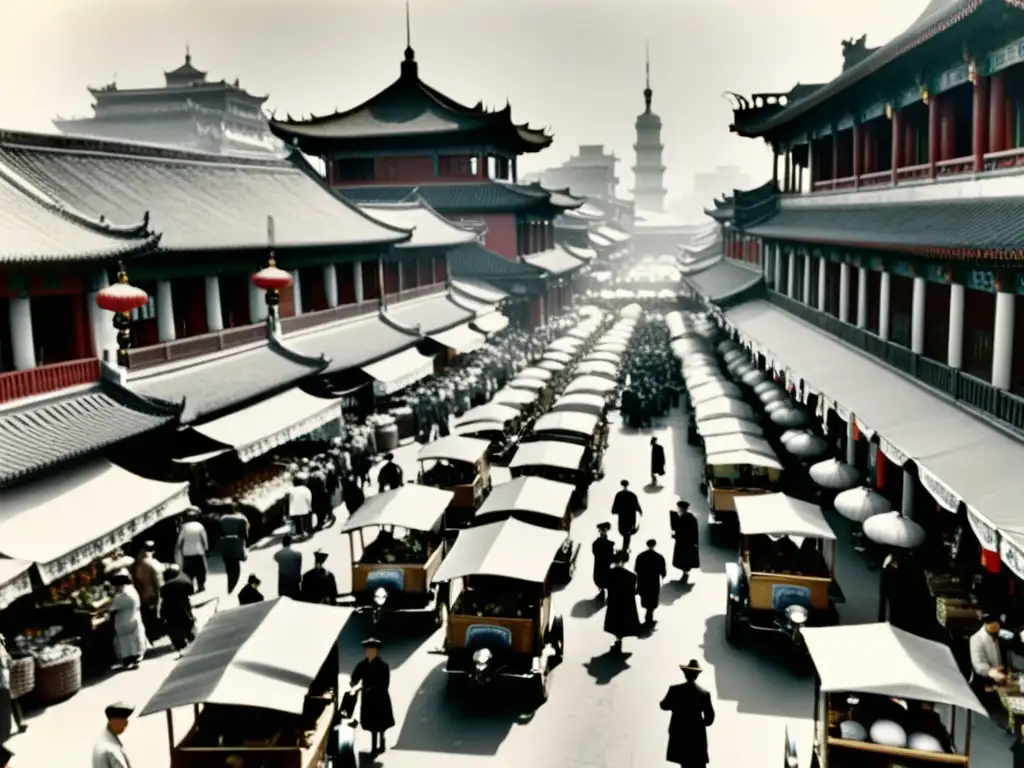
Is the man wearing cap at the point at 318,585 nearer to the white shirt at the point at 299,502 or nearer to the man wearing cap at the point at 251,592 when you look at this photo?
the man wearing cap at the point at 251,592

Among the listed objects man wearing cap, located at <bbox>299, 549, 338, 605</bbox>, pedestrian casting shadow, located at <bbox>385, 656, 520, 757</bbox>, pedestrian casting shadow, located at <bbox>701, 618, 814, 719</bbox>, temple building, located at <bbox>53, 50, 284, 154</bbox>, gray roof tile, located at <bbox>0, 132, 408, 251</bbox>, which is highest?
temple building, located at <bbox>53, 50, 284, 154</bbox>

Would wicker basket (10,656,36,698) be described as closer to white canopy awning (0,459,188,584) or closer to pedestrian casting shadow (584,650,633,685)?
white canopy awning (0,459,188,584)

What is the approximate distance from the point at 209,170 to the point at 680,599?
20110 millimetres

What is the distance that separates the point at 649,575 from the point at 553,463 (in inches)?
235

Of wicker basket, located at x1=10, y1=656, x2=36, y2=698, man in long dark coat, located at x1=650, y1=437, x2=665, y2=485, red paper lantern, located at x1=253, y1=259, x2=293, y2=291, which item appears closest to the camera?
wicker basket, located at x1=10, y1=656, x2=36, y2=698

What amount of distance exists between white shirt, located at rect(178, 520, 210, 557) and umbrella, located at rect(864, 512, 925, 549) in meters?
11.5

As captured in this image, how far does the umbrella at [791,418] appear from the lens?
25344 mm

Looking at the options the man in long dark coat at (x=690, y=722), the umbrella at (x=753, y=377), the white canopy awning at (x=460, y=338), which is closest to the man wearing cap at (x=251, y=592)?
the man in long dark coat at (x=690, y=722)

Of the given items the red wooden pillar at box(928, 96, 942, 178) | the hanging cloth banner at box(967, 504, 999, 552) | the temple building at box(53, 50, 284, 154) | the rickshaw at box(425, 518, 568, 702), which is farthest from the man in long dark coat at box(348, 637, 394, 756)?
the temple building at box(53, 50, 284, 154)

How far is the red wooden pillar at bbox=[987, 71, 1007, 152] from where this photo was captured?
16922 millimetres

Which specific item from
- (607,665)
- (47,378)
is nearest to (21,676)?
(47,378)

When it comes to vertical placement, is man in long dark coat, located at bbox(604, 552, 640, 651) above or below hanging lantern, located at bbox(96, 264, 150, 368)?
below

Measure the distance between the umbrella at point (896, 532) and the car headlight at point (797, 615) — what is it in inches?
66.6

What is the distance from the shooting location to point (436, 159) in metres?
55.2
